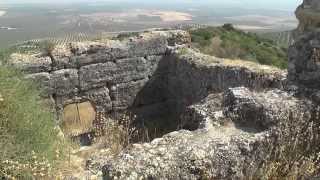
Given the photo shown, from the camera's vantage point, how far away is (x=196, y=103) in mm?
7488

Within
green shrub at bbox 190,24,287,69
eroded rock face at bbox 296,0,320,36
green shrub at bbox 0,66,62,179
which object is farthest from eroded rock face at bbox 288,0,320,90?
green shrub at bbox 190,24,287,69

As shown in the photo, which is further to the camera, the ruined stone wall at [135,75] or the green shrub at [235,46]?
the green shrub at [235,46]

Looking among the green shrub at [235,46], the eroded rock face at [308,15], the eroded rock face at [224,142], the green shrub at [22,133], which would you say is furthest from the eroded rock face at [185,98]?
the green shrub at [235,46]

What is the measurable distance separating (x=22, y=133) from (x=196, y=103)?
2490mm

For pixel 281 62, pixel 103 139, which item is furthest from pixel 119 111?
pixel 281 62

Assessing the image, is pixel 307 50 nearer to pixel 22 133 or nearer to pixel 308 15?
pixel 308 15

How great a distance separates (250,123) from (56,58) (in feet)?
20.2

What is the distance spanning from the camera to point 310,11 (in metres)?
6.03

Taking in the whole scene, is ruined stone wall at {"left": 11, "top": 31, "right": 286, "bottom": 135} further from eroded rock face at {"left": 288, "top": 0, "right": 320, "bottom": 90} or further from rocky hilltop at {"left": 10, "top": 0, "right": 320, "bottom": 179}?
eroded rock face at {"left": 288, "top": 0, "right": 320, "bottom": 90}

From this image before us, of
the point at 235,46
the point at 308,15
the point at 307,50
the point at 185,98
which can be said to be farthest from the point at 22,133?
the point at 235,46

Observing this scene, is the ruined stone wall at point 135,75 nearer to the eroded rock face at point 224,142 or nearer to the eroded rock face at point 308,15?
→ the eroded rock face at point 308,15

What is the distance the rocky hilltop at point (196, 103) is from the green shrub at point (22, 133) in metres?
0.66

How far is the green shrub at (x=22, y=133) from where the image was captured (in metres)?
5.80

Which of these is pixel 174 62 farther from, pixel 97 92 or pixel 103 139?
pixel 103 139
